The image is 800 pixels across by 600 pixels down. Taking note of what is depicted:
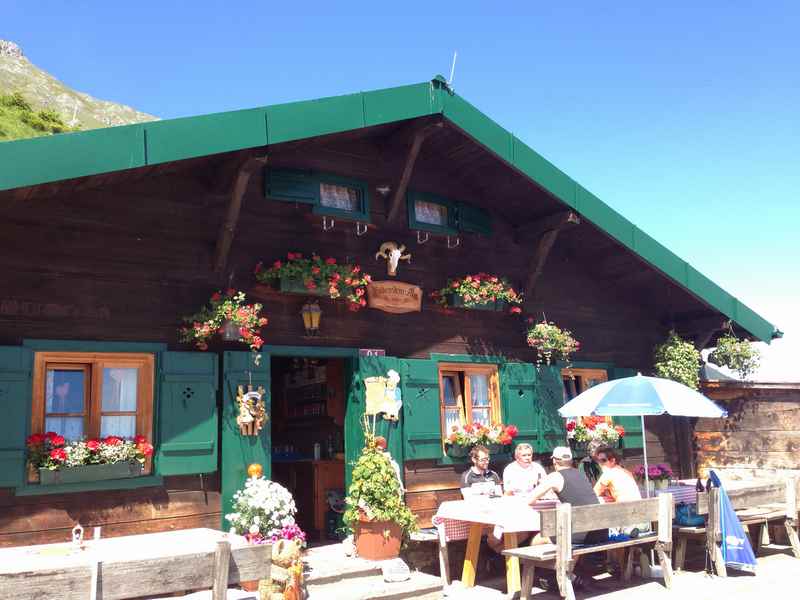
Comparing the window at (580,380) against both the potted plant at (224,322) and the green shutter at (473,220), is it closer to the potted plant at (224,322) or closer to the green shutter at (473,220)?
Answer: the green shutter at (473,220)

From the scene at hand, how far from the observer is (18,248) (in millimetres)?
6473

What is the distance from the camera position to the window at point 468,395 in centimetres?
895

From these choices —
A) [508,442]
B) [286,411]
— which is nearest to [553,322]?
[508,442]

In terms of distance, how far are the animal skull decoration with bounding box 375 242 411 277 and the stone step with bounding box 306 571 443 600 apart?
329 centimetres

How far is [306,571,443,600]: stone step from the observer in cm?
658

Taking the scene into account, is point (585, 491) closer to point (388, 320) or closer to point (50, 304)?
point (388, 320)

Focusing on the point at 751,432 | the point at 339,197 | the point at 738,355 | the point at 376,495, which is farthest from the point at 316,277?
the point at 751,432

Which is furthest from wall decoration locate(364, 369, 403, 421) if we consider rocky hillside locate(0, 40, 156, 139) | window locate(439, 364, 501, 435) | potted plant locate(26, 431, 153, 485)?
rocky hillside locate(0, 40, 156, 139)

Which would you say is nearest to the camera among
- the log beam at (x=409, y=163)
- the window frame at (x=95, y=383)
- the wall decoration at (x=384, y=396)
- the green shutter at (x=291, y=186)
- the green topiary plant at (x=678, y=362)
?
the window frame at (x=95, y=383)

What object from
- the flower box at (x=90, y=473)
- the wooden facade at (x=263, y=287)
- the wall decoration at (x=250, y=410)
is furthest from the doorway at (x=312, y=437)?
the flower box at (x=90, y=473)

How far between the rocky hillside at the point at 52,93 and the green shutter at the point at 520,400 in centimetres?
11816

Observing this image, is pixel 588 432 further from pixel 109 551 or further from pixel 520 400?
pixel 109 551

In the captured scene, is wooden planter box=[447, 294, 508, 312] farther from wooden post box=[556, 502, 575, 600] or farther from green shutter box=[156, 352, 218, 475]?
wooden post box=[556, 502, 575, 600]

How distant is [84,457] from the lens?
6242mm
